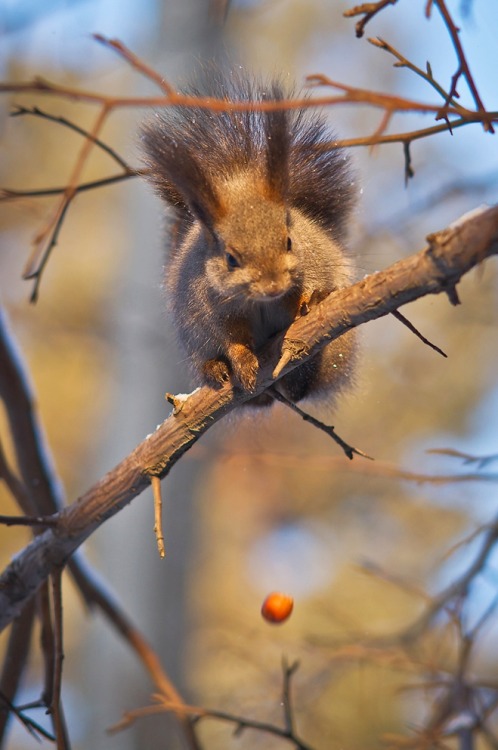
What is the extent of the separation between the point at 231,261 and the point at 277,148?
0.64 ft

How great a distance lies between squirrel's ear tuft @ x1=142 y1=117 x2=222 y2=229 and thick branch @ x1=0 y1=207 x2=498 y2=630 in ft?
0.79

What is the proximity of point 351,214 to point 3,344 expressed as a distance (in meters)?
0.78

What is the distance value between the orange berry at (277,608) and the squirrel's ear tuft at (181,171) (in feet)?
2.38

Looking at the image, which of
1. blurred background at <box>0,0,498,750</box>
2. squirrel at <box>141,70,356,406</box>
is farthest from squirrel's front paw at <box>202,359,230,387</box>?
blurred background at <box>0,0,498,750</box>

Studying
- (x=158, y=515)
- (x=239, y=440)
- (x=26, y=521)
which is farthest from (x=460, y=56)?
(x=239, y=440)

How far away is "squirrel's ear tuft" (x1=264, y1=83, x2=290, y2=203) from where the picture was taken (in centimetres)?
120

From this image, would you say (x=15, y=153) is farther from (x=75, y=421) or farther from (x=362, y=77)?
(x=362, y=77)

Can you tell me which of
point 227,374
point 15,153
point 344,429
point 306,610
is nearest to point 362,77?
point 344,429

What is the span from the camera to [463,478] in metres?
1.48

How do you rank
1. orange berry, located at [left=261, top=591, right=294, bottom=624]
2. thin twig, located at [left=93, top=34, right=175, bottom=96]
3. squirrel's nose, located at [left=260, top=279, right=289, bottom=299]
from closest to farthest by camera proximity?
1. thin twig, located at [left=93, top=34, right=175, bottom=96]
2. squirrel's nose, located at [left=260, top=279, right=289, bottom=299]
3. orange berry, located at [left=261, top=591, right=294, bottom=624]

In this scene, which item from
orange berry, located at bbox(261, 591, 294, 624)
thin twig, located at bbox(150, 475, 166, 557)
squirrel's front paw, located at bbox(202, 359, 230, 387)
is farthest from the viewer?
orange berry, located at bbox(261, 591, 294, 624)

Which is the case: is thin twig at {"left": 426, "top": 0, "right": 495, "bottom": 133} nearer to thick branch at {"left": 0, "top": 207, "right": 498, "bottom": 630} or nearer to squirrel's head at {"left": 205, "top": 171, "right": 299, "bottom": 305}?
thick branch at {"left": 0, "top": 207, "right": 498, "bottom": 630}

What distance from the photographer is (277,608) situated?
149cm

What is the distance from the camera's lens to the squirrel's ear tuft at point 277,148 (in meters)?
1.20
